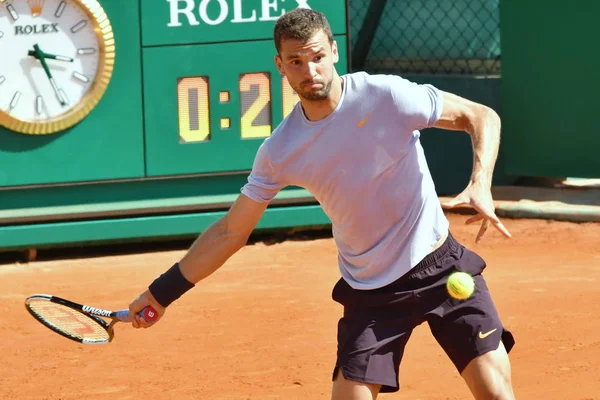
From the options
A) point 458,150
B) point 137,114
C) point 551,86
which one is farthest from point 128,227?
point 551,86

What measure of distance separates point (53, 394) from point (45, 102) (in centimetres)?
340

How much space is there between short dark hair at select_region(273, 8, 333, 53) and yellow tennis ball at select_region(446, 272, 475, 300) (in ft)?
2.98

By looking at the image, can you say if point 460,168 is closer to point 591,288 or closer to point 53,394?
point 591,288

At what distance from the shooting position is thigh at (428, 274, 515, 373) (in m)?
3.96

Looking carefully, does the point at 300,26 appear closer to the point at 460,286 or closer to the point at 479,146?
the point at 479,146

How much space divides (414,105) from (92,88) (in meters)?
4.95

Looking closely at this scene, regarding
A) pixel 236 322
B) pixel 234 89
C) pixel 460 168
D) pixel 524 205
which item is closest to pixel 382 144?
pixel 236 322

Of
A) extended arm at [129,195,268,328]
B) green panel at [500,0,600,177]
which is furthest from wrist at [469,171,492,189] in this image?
green panel at [500,0,600,177]

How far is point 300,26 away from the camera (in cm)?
388

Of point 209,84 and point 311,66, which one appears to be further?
point 209,84

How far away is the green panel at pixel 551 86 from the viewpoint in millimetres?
9539

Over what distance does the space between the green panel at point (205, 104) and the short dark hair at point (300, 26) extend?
187 inches

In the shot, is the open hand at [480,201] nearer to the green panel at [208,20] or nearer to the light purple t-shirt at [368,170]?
the light purple t-shirt at [368,170]

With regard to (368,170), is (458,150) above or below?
below
